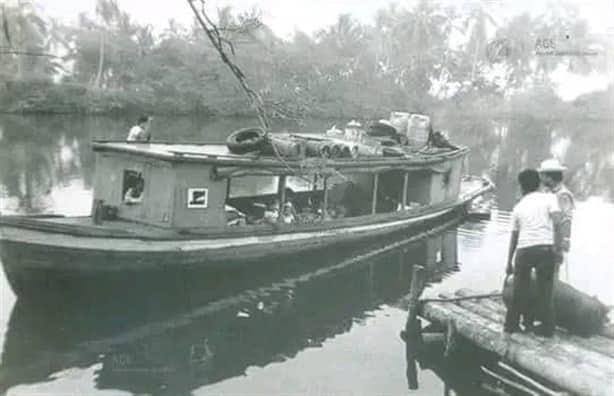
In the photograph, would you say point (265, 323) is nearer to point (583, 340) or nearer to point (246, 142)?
point (246, 142)

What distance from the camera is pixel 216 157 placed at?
1104cm

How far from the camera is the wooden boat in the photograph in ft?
30.4

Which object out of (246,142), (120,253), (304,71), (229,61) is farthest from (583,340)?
(304,71)

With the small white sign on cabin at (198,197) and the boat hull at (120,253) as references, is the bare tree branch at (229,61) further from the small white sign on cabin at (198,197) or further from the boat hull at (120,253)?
the small white sign on cabin at (198,197)

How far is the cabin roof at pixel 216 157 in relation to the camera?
10727mm

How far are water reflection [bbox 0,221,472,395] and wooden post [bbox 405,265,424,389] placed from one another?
24cm

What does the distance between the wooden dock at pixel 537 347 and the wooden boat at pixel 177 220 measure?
2834 millimetres

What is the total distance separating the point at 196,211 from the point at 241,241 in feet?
3.29

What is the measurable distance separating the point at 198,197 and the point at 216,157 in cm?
75

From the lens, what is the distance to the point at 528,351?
654 cm

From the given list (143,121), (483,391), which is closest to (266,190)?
(143,121)

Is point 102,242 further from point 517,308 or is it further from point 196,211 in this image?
point 517,308

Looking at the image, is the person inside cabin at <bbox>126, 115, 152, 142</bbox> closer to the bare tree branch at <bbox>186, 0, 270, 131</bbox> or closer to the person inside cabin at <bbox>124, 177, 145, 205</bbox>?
the person inside cabin at <bbox>124, 177, 145, 205</bbox>

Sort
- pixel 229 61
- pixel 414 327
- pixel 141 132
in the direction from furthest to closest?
1. pixel 141 132
2. pixel 414 327
3. pixel 229 61
